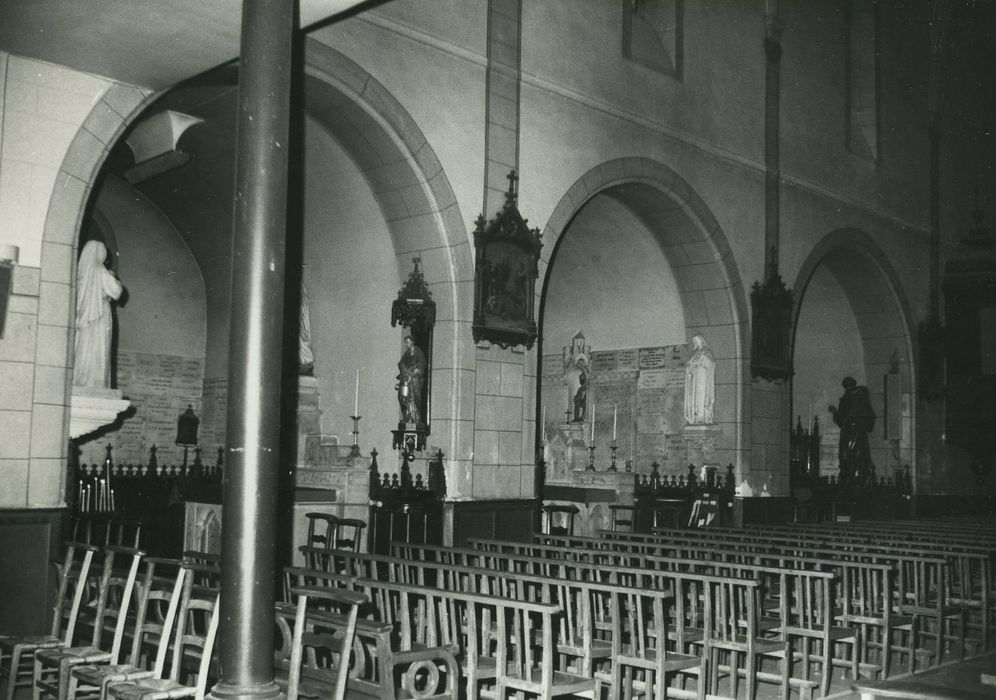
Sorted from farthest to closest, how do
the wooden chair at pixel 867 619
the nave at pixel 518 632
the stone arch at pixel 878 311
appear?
the stone arch at pixel 878 311 → the wooden chair at pixel 867 619 → the nave at pixel 518 632

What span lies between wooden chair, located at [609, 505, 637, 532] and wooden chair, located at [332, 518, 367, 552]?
297 centimetres

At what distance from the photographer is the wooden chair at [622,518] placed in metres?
11.0

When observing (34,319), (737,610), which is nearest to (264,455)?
(34,319)

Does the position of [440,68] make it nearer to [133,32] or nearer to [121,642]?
[133,32]

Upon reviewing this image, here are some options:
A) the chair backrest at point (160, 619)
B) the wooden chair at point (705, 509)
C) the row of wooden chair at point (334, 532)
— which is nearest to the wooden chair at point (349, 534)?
the row of wooden chair at point (334, 532)

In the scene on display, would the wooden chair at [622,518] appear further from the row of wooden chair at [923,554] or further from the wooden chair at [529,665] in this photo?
the wooden chair at [529,665]

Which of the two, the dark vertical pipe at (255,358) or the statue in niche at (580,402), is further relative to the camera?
the statue in niche at (580,402)

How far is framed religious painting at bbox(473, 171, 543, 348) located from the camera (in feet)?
32.4

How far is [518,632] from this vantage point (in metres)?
4.43

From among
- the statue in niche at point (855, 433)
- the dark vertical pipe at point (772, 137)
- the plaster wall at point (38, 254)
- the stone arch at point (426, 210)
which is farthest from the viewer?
the statue in niche at point (855, 433)

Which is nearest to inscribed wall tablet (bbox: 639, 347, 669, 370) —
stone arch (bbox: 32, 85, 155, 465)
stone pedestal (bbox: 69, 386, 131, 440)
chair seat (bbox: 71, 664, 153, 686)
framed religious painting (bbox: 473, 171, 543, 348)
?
framed religious painting (bbox: 473, 171, 543, 348)

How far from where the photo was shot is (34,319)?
22.2ft

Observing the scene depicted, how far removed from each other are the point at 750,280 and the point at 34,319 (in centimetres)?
951

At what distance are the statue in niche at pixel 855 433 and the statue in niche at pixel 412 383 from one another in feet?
29.5
